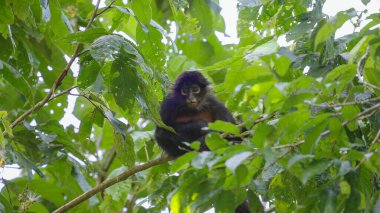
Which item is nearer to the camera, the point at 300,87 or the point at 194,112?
the point at 300,87

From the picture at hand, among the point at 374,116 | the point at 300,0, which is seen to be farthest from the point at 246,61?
the point at 300,0

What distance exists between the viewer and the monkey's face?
754 cm

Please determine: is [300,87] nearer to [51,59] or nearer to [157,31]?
[157,31]

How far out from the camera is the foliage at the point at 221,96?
355 cm

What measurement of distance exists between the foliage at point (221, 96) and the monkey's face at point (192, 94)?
0.95 feet

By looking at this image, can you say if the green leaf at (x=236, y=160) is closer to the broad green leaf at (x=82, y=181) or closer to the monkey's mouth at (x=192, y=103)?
the broad green leaf at (x=82, y=181)

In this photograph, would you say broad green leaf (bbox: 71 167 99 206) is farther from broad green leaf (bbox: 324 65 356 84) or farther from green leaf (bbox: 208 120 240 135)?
broad green leaf (bbox: 324 65 356 84)

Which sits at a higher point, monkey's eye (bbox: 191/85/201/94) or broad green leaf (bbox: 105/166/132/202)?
monkey's eye (bbox: 191/85/201/94)

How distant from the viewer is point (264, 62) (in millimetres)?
3496

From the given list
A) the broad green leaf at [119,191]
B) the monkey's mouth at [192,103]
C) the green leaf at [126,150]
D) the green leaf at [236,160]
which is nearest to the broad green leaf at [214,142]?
the green leaf at [236,160]

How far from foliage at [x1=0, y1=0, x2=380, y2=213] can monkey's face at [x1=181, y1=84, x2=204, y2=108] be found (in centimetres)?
29

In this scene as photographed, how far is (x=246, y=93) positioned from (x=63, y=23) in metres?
2.53

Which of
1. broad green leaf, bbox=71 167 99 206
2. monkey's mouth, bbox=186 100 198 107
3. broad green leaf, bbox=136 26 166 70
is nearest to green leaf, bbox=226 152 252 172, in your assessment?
broad green leaf, bbox=136 26 166 70

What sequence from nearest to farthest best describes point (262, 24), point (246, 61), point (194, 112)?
point (246, 61) → point (262, 24) → point (194, 112)
